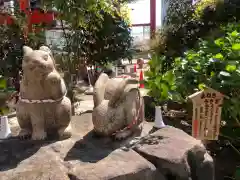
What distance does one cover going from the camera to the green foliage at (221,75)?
2.13 metres

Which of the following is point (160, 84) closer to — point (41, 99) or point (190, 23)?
point (41, 99)

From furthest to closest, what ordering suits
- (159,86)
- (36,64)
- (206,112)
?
(159,86)
(206,112)
(36,64)

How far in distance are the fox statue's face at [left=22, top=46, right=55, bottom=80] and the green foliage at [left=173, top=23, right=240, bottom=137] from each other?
47.4 inches

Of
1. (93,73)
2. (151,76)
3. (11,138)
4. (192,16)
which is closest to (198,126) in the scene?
(151,76)

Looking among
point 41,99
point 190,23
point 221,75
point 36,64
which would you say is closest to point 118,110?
point 41,99

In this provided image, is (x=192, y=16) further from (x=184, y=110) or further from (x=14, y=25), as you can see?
(x=14, y=25)

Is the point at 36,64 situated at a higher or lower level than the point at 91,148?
higher

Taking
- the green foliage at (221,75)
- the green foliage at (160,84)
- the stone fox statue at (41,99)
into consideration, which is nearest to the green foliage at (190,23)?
the green foliage at (221,75)

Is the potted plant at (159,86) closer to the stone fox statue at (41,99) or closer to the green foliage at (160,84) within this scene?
the green foliage at (160,84)

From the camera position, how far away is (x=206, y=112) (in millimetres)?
2102

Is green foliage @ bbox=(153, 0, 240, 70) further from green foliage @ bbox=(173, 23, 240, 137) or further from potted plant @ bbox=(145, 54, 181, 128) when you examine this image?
potted plant @ bbox=(145, 54, 181, 128)

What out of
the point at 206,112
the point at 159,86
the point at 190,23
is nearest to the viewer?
the point at 206,112

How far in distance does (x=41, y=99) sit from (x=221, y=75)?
1.41 metres

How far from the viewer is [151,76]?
264cm
